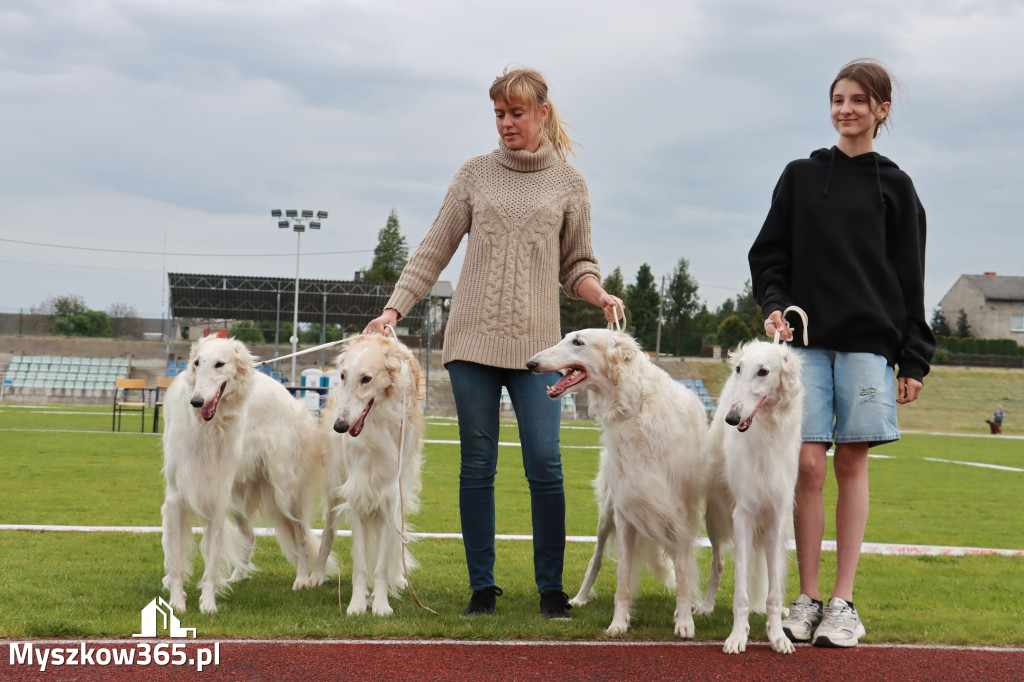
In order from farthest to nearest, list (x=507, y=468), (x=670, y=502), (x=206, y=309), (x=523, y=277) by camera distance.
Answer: (x=206, y=309), (x=507, y=468), (x=523, y=277), (x=670, y=502)

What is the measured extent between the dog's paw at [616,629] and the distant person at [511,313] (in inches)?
16.8

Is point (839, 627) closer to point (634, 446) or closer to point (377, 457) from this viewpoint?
point (634, 446)

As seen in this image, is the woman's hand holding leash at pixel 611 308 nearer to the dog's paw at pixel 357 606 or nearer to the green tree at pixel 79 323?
the dog's paw at pixel 357 606

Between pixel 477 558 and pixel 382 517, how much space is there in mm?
645

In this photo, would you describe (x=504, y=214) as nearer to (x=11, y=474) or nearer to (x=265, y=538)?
(x=265, y=538)

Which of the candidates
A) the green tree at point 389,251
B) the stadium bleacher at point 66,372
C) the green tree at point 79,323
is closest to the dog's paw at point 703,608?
the stadium bleacher at point 66,372

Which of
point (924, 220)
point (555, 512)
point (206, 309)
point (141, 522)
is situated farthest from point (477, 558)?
point (206, 309)

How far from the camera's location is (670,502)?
4.66 m

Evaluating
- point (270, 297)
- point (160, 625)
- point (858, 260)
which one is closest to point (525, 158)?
point (858, 260)

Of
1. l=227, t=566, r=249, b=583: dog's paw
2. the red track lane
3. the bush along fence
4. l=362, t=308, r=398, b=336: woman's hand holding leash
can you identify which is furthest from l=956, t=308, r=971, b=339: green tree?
l=362, t=308, r=398, b=336: woman's hand holding leash

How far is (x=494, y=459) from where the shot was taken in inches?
201

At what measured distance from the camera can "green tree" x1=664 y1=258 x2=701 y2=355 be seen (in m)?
73.8

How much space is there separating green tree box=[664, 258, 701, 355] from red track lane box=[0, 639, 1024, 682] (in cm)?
7024

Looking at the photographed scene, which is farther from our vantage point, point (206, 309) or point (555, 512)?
point (206, 309)
